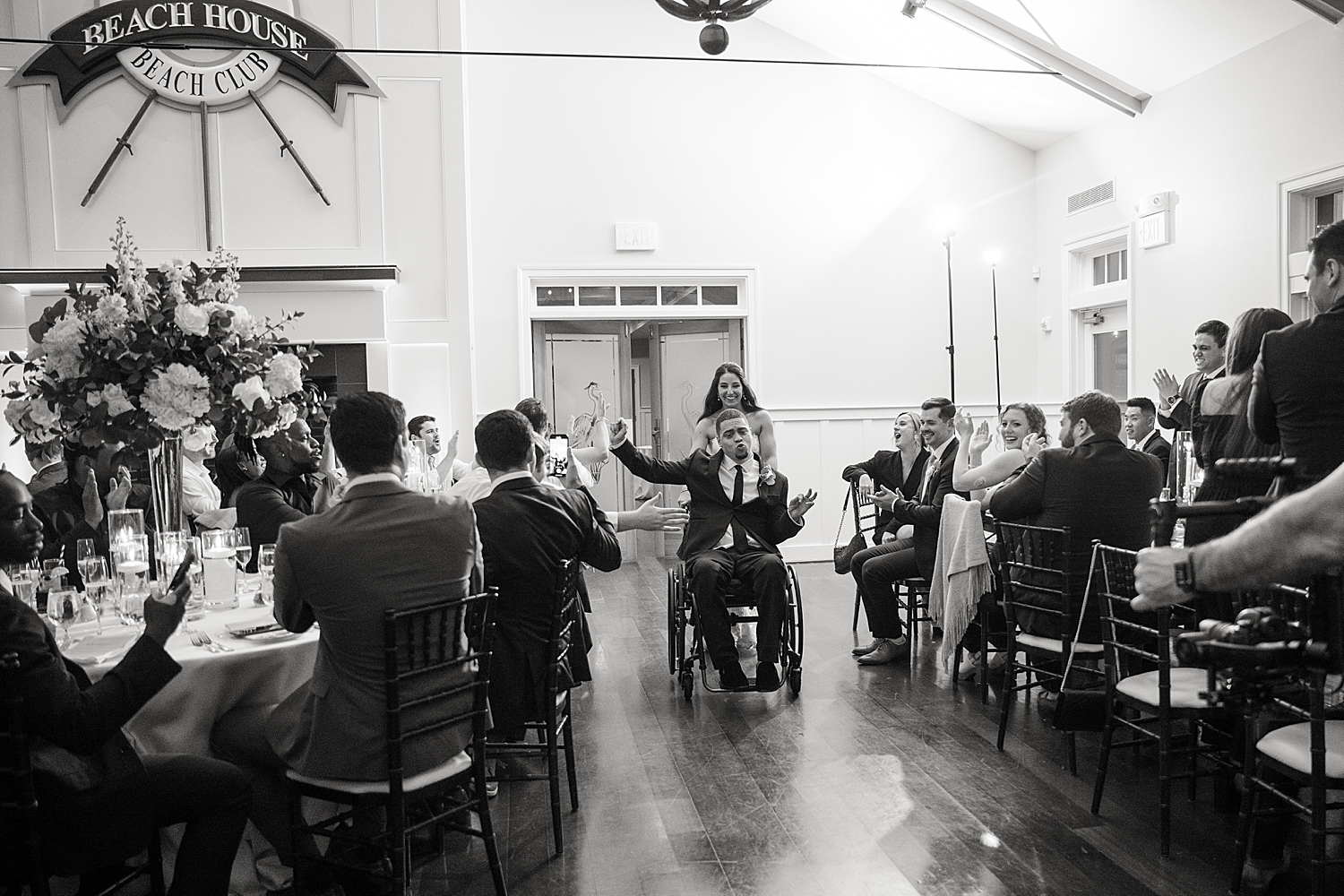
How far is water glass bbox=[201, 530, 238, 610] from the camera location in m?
2.97

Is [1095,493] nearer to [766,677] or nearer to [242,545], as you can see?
[766,677]

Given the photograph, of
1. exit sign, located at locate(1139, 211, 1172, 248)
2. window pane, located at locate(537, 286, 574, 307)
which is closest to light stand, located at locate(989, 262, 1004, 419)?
exit sign, located at locate(1139, 211, 1172, 248)

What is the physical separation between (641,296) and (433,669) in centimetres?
656

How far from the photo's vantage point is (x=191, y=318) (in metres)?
2.79

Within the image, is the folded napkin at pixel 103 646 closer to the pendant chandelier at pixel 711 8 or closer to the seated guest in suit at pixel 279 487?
the seated guest in suit at pixel 279 487

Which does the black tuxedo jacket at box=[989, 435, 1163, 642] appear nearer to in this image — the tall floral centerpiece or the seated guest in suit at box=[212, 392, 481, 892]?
the seated guest in suit at box=[212, 392, 481, 892]

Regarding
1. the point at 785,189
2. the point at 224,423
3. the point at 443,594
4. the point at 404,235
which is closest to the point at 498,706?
the point at 443,594

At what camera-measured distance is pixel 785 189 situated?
Answer: 340 inches

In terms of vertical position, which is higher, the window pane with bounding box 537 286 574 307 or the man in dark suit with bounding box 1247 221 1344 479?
the window pane with bounding box 537 286 574 307

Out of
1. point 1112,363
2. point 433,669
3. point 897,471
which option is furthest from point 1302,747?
point 1112,363

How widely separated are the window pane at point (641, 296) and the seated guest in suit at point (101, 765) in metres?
6.73

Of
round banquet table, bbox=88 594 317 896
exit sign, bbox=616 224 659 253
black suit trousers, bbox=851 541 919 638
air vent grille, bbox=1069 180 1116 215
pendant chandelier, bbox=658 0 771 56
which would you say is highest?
air vent grille, bbox=1069 180 1116 215

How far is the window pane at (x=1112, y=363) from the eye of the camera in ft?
26.9

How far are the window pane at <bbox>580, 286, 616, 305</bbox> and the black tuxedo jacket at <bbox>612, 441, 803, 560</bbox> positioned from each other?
4.03 metres
